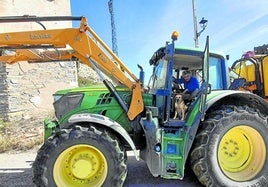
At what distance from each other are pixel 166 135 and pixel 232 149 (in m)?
1.10

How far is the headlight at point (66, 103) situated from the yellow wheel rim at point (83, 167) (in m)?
1.08

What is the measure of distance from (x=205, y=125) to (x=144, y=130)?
0.93 m

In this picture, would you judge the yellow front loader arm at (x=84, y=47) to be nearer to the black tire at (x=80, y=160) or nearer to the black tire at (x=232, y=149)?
the black tire at (x=80, y=160)

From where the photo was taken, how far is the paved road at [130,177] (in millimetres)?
5432

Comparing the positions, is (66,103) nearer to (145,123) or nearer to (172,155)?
(145,123)

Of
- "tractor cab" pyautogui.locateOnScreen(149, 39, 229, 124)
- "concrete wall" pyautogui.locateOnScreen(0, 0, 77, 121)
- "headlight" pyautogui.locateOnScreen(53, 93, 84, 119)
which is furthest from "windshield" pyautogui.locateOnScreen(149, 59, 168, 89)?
"concrete wall" pyautogui.locateOnScreen(0, 0, 77, 121)

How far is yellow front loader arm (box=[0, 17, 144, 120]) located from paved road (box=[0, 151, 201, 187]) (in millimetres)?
1116

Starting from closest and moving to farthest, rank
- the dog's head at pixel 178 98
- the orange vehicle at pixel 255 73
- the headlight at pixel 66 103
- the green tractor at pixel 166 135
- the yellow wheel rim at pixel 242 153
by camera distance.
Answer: the green tractor at pixel 166 135
the yellow wheel rim at pixel 242 153
the dog's head at pixel 178 98
the headlight at pixel 66 103
the orange vehicle at pixel 255 73

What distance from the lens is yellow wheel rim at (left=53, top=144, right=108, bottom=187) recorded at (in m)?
4.73

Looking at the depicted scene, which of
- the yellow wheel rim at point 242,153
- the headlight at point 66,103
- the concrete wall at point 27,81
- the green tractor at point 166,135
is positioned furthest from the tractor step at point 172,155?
the concrete wall at point 27,81

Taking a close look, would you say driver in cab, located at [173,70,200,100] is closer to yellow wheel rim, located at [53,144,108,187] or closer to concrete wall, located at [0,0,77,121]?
yellow wheel rim, located at [53,144,108,187]

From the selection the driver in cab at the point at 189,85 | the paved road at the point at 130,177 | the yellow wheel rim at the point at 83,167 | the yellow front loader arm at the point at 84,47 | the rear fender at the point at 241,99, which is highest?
the yellow front loader arm at the point at 84,47

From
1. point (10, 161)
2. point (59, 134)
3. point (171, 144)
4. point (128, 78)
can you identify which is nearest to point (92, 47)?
point (128, 78)

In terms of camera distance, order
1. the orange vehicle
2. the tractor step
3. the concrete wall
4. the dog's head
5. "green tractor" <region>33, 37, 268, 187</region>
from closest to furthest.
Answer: "green tractor" <region>33, 37, 268, 187</region>
the tractor step
the dog's head
the orange vehicle
the concrete wall
